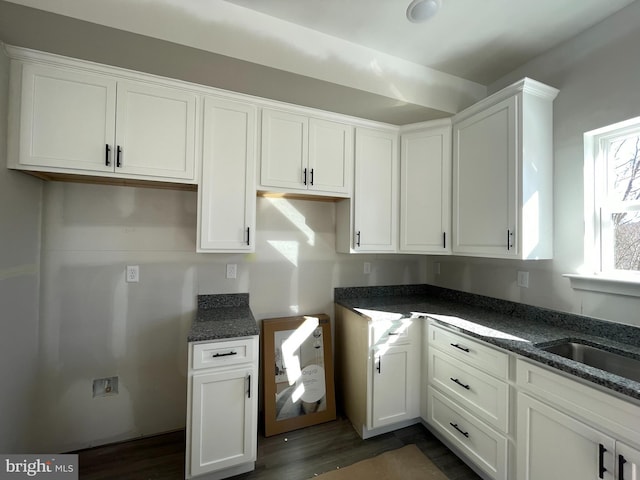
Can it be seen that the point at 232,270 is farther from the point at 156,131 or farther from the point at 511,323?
the point at 511,323

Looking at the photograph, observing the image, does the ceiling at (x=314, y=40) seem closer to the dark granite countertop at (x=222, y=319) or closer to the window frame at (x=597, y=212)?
the window frame at (x=597, y=212)

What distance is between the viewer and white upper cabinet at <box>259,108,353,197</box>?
6.53ft

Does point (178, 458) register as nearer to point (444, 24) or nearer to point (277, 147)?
point (277, 147)

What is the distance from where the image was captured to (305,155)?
6.84 feet

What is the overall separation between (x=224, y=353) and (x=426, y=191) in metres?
1.96

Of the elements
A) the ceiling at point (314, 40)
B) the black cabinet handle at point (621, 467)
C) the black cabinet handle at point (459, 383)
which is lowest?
the black cabinet handle at point (459, 383)

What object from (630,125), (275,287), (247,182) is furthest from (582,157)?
(275,287)

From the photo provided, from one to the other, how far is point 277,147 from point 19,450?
95.9 inches

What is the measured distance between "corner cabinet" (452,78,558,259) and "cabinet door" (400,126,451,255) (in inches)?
7.4

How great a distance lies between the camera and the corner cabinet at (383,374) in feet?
6.57

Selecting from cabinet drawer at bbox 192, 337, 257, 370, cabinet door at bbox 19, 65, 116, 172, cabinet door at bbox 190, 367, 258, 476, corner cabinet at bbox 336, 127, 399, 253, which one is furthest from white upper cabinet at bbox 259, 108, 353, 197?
cabinet door at bbox 190, 367, 258, 476

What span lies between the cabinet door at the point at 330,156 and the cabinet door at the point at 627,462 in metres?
1.92

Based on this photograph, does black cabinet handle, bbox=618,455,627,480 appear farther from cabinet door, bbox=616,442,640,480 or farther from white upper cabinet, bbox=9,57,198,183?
white upper cabinet, bbox=9,57,198,183

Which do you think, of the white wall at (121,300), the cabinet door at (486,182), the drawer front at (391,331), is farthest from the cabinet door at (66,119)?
the cabinet door at (486,182)
